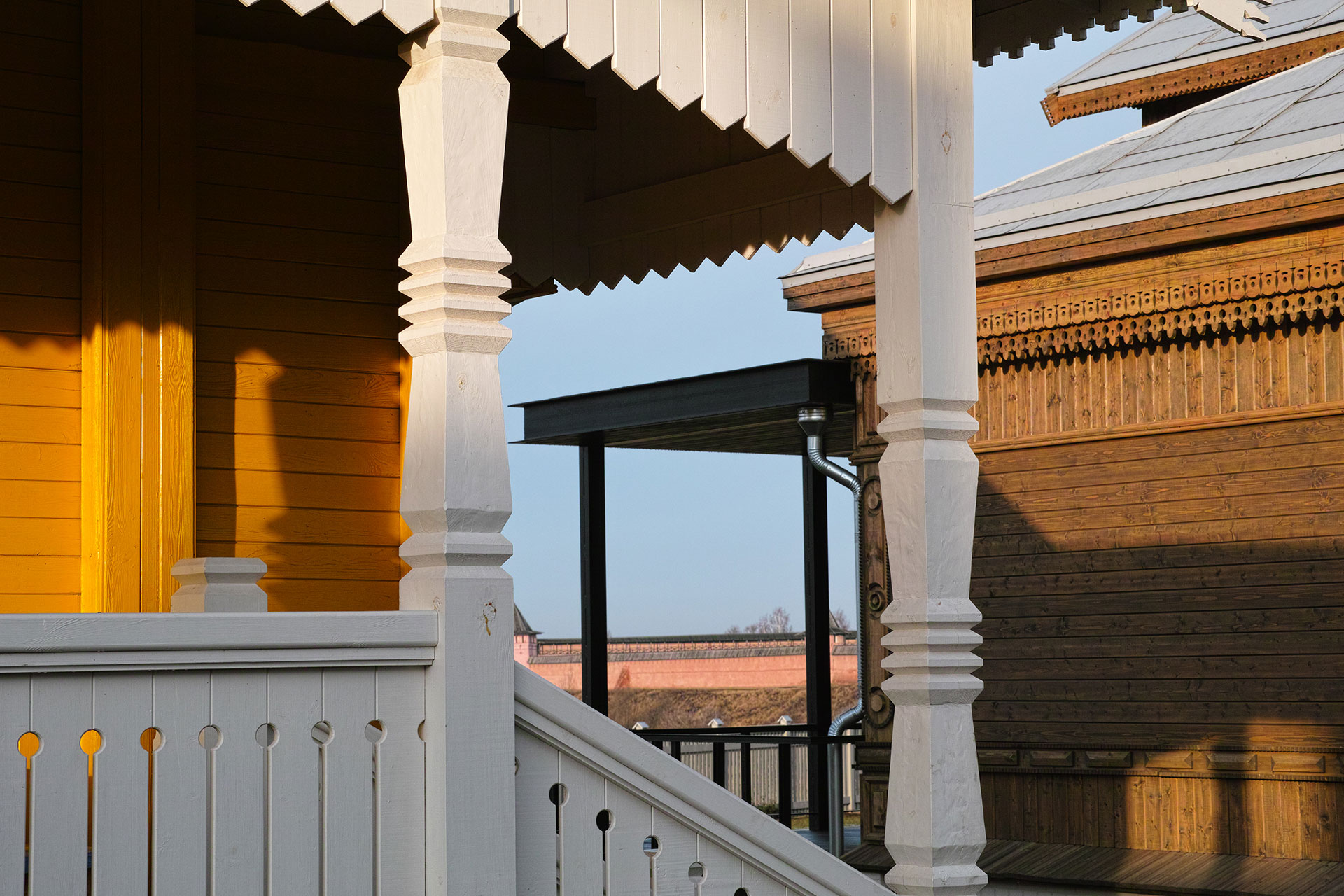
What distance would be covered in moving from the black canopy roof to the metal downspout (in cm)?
14

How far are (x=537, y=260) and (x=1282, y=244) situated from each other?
4.10 metres

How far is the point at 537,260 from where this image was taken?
24.1ft

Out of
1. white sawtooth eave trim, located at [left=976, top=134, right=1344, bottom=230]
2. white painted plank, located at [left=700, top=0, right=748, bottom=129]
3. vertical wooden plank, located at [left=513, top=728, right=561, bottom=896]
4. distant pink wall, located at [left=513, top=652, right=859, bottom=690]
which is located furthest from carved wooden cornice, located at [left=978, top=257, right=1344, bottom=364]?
distant pink wall, located at [left=513, top=652, right=859, bottom=690]

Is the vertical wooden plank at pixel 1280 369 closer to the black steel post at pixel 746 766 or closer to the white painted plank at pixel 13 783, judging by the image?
the black steel post at pixel 746 766

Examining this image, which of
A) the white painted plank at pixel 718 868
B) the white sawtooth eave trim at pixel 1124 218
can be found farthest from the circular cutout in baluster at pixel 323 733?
the white sawtooth eave trim at pixel 1124 218

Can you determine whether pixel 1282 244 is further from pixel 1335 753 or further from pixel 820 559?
pixel 820 559

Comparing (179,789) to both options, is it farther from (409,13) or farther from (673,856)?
(409,13)

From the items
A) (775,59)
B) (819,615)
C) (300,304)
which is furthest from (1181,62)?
(775,59)

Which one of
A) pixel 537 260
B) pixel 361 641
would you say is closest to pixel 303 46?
pixel 537 260

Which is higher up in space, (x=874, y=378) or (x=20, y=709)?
(x=874, y=378)

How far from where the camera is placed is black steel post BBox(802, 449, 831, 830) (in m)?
11.4

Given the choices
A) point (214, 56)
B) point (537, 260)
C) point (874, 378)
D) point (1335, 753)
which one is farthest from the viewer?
point (874, 378)

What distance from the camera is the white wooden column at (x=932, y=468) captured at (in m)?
4.83

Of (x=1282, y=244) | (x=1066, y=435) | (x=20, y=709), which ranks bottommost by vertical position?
(x=20, y=709)
